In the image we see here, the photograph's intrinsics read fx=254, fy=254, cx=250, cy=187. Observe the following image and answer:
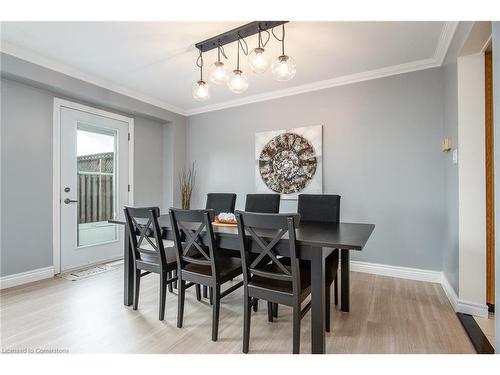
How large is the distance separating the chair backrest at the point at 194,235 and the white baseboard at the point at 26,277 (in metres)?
2.05

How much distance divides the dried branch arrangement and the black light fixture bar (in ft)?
7.64

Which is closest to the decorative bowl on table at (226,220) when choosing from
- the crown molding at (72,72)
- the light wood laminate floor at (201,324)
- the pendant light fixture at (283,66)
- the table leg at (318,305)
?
the light wood laminate floor at (201,324)

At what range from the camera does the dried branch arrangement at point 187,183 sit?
14.2ft

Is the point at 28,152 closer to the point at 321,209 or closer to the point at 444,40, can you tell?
the point at 321,209

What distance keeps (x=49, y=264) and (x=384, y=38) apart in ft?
14.0

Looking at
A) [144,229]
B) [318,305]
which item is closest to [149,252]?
[144,229]

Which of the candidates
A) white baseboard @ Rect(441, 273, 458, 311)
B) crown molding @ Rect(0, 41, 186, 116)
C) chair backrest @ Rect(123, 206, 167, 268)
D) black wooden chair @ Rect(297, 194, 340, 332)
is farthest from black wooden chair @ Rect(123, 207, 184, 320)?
white baseboard @ Rect(441, 273, 458, 311)

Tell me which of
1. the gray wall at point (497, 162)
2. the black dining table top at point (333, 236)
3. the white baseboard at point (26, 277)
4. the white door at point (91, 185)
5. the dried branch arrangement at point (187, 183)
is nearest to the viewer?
the gray wall at point (497, 162)

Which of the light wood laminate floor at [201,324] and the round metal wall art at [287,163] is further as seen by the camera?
the round metal wall art at [287,163]

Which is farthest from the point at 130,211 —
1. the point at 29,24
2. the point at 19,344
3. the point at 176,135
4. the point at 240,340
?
the point at 176,135

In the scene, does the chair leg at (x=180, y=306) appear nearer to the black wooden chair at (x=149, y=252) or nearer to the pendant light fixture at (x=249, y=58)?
the black wooden chair at (x=149, y=252)

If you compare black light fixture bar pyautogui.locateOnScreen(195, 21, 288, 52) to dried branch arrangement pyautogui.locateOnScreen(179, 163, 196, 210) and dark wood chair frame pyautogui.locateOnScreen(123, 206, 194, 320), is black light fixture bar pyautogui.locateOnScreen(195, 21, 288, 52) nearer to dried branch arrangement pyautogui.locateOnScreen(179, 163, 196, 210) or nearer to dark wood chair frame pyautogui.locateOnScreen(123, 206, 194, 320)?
dark wood chair frame pyautogui.locateOnScreen(123, 206, 194, 320)

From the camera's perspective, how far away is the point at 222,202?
3051 millimetres

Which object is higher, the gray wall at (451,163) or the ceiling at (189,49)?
the ceiling at (189,49)
